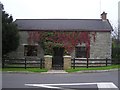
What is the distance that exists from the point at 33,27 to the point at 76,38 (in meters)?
4.92

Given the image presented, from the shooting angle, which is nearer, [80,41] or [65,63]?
[65,63]

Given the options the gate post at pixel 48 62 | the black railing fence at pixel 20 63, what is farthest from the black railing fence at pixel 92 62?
the black railing fence at pixel 20 63

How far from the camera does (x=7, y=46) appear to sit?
1185 inches

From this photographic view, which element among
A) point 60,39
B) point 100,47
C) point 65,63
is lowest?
point 65,63

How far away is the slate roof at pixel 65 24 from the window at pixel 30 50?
1.95 meters

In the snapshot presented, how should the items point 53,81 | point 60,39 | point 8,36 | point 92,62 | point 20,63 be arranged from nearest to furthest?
1. point 53,81
2. point 8,36
3. point 20,63
4. point 92,62
5. point 60,39

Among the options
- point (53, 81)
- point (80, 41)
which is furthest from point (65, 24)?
point (53, 81)

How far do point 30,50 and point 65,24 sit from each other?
5.12 meters

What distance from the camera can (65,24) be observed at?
118 ft

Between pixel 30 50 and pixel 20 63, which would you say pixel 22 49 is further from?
pixel 20 63

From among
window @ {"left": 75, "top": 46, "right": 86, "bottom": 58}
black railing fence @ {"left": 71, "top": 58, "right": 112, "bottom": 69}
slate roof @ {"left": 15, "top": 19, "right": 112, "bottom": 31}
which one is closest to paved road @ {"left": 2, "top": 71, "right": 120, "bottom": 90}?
black railing fence @ {"left": 71, "top": 58, "right": 112, "bottom": 69}

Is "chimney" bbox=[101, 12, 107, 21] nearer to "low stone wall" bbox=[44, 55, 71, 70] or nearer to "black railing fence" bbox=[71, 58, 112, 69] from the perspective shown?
"black railing fence" bbox=[71, 58, 112, 69]

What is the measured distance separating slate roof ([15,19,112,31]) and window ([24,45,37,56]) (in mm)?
1949

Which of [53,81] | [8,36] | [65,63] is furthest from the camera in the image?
[8,36]
